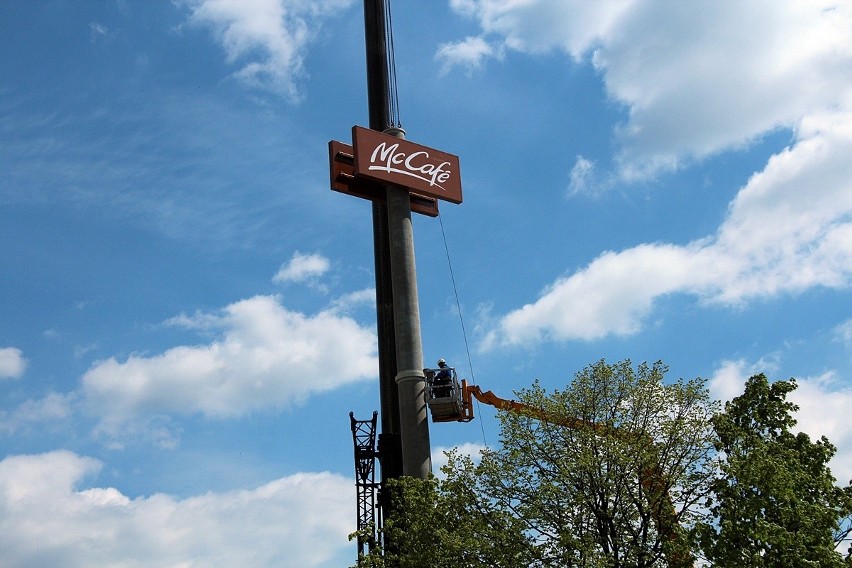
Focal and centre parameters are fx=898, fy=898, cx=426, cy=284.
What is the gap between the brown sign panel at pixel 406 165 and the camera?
160 feet

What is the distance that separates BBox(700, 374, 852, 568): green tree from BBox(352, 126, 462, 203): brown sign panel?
2223cm

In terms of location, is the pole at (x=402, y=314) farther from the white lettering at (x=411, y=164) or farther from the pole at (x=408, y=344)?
the white lettering at (x=411, y=164)

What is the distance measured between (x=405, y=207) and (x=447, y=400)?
464 inches

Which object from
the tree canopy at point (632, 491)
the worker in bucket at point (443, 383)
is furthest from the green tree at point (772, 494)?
the worker in bucket at point (443, 383)

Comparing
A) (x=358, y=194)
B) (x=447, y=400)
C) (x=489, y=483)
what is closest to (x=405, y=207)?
(x=358, y=194)

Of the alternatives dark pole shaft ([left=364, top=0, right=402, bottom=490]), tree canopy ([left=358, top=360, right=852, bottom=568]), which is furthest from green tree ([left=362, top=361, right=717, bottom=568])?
dark pole shaft ([left=364, top=0, right=402, bottom=490])

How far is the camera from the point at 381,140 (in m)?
49.9

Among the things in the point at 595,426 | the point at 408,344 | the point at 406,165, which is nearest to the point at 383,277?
the point at 406,165

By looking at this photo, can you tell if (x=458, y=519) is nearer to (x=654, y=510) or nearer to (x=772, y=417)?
(x=654, y=510)

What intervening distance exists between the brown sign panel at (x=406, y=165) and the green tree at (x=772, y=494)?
22232 mm

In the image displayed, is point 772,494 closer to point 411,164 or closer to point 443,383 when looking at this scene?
point 443,383

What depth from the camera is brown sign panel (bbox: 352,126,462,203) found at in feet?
160

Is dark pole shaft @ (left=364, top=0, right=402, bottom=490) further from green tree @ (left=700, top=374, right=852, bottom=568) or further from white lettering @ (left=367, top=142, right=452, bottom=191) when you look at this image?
green tree @ (left=700, top=374, right=852, bottom=568)

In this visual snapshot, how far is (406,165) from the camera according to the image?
5081cm
